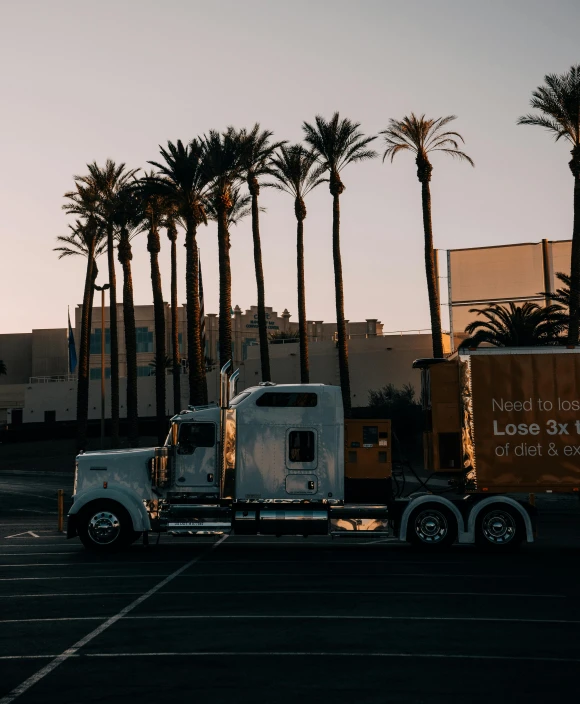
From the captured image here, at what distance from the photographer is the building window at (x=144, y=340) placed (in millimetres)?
107750

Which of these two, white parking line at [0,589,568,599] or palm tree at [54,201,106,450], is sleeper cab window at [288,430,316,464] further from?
palm tree at [54,201,106,450]

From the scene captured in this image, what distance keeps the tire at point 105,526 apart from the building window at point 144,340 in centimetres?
8719

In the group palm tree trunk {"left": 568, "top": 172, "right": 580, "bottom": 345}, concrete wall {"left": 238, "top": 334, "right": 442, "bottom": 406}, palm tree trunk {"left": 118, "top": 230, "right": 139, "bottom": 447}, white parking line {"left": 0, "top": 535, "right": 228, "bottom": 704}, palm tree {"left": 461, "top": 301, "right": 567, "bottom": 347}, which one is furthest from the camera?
concrete wall {"left": 238, "top": 334, "right": 442, "bottom": 406}

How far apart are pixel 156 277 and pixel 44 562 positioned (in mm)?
40687

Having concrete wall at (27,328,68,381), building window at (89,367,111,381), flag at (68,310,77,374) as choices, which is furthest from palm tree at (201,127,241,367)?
concrete wall at (27,328,68,381)

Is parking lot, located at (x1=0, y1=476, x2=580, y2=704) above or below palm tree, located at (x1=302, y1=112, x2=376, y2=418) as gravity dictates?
below

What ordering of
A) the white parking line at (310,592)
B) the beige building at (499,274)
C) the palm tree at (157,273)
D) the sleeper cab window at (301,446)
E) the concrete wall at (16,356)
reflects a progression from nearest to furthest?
the white parking line at (310,592) → the sleeper cab window at (301,446) → the palm tree at (157,273) → the beige building at (499,274) → the concrete wall at (16,356)

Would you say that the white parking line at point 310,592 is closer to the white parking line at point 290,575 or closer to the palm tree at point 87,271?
the white parking line at point 290,575

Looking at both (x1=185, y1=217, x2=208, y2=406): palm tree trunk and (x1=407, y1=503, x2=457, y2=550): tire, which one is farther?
(x1=185, y1=217, x2=208, y2=406): palm tree trunk

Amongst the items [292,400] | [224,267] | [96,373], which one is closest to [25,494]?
[224,267]

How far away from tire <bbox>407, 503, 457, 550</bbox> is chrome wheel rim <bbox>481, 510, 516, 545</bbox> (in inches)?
24.9

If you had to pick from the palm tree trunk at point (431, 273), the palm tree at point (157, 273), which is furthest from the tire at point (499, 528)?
the palm tree at point (157, 273)

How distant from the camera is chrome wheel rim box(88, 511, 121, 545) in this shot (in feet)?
68.5

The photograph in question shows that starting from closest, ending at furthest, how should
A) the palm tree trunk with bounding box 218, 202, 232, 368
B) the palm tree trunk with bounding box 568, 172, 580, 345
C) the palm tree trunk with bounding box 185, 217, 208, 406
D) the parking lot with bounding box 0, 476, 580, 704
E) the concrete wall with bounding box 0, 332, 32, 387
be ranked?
the parking lot with bounding box 0, 476, 580, 704, the palm tree trunk with bounding box 568, 172, 580, 345, the palm tree trunk with bounding box 185, 217, 208, 406, the palm tree trunk with bounding box 218, 202, 232, 368, the concrete wall with bounding box 0, 332, 32, 387
